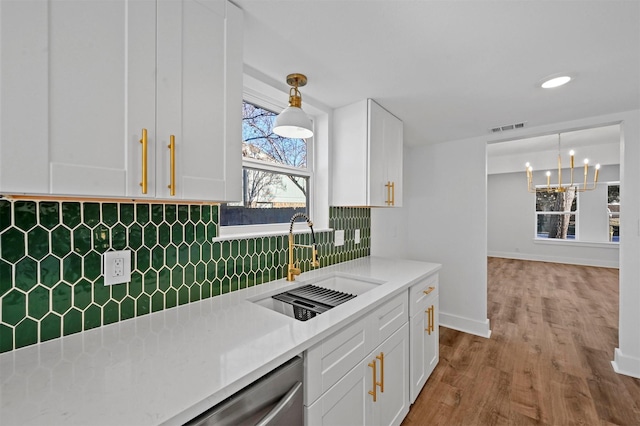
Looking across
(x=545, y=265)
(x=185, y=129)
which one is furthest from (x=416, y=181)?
(x=545, y=265)

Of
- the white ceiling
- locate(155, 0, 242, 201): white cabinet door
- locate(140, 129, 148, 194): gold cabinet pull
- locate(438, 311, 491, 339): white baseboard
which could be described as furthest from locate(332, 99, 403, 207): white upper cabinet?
locate(438, 311, 491, 339): white baseboard

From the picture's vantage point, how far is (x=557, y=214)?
6.91 metres

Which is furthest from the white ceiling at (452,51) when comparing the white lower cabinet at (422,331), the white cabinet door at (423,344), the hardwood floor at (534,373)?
the hardwood floor at (534,373)

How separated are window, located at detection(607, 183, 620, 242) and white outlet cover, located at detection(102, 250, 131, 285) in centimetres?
891

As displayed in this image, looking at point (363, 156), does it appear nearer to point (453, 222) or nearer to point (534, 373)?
point (453, 222)

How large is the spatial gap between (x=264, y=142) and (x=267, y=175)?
0.74ft

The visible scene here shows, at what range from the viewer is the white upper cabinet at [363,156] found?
205 centimetres

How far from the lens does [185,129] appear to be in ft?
3.14

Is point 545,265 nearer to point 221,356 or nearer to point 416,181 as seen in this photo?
point 416,181

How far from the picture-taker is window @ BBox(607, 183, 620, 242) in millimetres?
6137

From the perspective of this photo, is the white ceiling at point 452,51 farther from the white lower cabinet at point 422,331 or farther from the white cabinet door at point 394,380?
the white cabinet door at point 394,380

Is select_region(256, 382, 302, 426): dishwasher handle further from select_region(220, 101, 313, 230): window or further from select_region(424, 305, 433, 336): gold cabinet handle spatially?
select_region(424, 305, 433, 336): gold cabinet handle

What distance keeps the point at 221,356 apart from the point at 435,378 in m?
2.04

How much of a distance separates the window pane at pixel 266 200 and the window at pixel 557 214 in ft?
24.8
